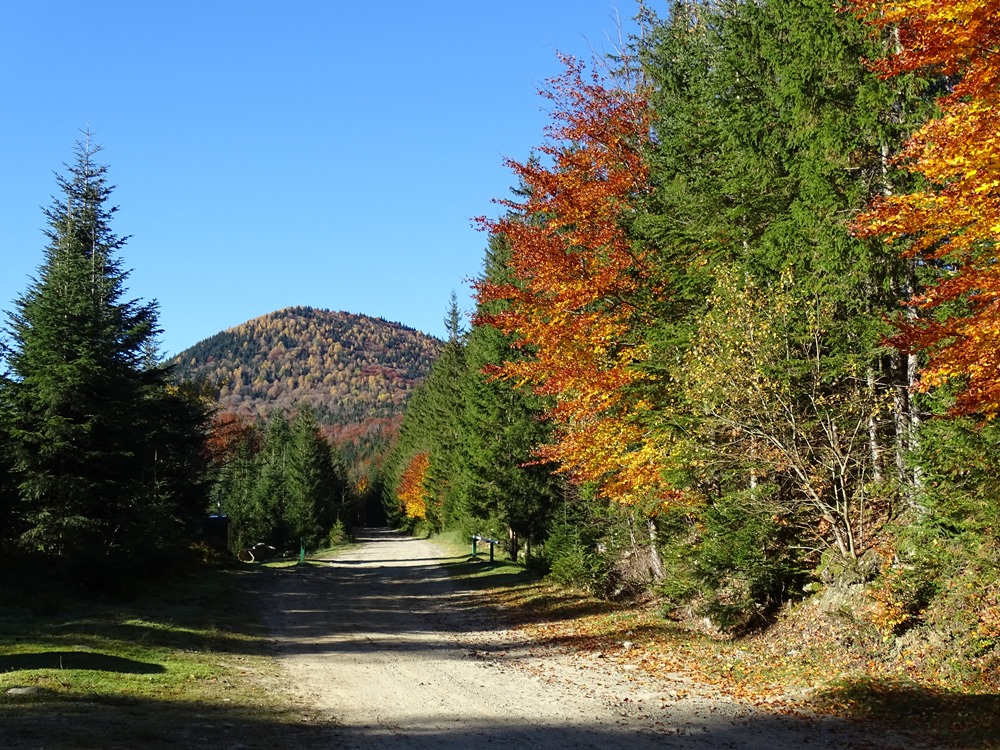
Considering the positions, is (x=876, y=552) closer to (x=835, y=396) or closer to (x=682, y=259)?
(x=835, y=396)

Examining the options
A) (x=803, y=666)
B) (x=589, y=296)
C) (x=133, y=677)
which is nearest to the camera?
(x=133, y=677)

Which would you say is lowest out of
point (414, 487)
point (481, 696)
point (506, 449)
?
point (481, 696)

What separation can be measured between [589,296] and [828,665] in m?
10.3

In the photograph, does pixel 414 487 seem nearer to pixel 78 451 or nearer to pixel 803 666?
pixel 78 451

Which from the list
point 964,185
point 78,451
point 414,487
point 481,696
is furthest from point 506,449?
point 414,487

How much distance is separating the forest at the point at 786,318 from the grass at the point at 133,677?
29.1ft

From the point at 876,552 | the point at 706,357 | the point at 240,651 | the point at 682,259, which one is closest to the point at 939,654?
the point at 876,552

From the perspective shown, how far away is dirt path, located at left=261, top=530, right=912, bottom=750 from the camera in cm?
926

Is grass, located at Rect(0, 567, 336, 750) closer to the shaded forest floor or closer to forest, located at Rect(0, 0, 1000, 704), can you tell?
forest, located at Rect(0, 0, 1000, 704)

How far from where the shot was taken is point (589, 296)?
19.3 metres

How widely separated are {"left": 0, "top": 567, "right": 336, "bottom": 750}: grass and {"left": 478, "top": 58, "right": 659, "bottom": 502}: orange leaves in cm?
935

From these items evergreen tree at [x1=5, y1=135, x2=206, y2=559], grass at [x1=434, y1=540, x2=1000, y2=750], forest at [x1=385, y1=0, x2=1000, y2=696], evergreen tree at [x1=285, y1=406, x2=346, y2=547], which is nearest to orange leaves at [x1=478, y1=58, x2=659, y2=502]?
forest at [x1=385, y1=0, x2=1000, y2=696]

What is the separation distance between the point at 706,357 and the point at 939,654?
5868mm

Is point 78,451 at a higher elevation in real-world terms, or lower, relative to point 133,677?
→ higher
